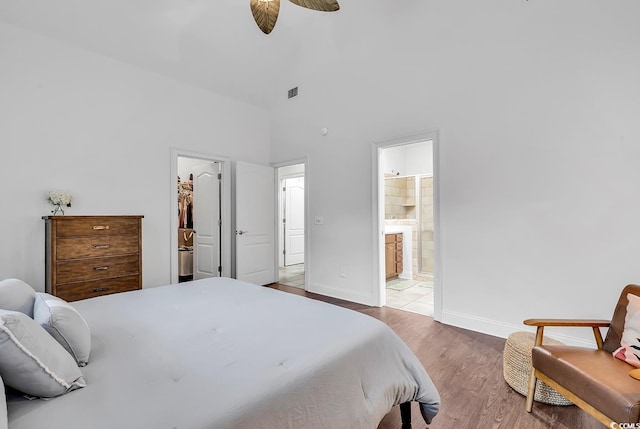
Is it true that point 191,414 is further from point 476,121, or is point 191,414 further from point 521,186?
point 476,121

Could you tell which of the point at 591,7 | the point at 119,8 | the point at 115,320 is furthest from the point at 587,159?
the point at 119,8

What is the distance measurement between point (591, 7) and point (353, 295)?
146 inches

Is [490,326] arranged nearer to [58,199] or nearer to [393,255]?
[393,255]

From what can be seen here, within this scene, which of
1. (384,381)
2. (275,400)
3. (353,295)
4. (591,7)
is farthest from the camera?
(353,295)

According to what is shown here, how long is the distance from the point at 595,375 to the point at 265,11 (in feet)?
9.91

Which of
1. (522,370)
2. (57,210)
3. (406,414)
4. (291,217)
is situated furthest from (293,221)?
(406,414)

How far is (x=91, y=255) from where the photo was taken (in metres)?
2.96

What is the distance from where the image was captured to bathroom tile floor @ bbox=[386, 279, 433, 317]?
383 cm

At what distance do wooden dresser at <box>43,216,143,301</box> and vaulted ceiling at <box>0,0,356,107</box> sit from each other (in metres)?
1.96

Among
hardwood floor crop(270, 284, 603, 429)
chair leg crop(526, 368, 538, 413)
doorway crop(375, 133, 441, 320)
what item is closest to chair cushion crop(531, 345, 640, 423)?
chair leg crop(526, 368, 538, 413)

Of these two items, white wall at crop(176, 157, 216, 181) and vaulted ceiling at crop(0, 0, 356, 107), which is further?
white wall at crop(176, 157, 216, 181)

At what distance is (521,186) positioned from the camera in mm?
2844

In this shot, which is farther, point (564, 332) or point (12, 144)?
point (12, 144)

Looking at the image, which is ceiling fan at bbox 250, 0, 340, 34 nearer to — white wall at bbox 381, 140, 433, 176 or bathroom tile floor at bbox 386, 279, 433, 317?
bathroom tile floor at bbox 386, 279, 433, 317
